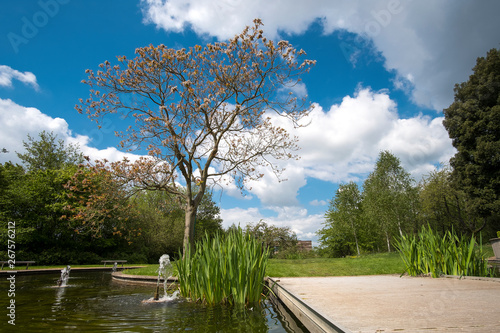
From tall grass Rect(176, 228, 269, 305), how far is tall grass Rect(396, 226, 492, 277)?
166 inches

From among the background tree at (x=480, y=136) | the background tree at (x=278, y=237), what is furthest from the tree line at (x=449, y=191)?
the background tree at (x=278, y=237)

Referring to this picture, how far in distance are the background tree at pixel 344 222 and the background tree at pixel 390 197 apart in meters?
1.99

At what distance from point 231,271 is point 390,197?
2987cm

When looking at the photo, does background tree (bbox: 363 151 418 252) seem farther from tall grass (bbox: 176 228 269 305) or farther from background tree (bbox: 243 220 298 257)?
tall grass (bbox: 176 228 269 305)

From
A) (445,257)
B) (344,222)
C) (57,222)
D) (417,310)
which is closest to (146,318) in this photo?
(417,310)

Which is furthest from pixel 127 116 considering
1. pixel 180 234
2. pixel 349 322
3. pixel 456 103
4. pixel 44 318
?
pixel 456 103

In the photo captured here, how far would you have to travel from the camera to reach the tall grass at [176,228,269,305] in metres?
4.33


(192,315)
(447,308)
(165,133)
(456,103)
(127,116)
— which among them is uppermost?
(456,103)

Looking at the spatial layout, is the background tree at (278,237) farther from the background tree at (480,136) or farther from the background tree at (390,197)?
the background tree at (480,136)

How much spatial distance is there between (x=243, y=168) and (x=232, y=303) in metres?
8.14

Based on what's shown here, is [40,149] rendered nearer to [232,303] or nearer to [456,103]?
[232,303]

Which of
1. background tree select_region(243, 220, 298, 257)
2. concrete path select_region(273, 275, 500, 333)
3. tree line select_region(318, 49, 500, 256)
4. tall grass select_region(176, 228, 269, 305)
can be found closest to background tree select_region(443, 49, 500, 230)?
tree line select_region(318, 49, 500, 256)

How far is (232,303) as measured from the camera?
4621 millimetres

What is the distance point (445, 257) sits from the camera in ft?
20.6
